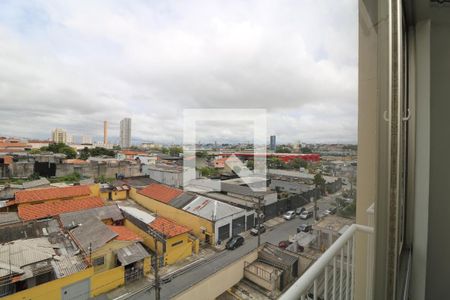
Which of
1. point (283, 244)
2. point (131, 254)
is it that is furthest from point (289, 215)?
point (131, 254)

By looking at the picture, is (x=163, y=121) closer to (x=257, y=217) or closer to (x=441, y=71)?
(x=257, y=217)

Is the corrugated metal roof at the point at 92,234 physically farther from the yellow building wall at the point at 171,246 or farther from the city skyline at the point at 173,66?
the city skyline at the point at 173,66

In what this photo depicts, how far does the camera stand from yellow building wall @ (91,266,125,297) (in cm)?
78

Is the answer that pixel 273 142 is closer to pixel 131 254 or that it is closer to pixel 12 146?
pixel 131 254

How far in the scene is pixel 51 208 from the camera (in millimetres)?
868

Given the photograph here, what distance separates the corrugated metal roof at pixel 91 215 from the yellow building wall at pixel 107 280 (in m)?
0.23

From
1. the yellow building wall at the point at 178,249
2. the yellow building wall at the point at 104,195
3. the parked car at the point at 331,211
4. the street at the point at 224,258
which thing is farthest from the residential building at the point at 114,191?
the parked car at the point at 331,211

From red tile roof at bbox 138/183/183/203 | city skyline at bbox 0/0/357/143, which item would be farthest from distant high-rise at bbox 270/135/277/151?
red tile roof at bbox 138/183/183/203

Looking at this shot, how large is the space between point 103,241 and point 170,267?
1.00 feet

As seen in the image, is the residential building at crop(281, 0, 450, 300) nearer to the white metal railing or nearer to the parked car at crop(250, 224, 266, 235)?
the white metal railing

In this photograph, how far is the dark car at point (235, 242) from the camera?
3.86ft

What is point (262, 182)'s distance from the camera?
56.7 inches

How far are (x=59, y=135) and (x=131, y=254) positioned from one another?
23.2 inches

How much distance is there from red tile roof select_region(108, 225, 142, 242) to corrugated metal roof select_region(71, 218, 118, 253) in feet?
0.06
